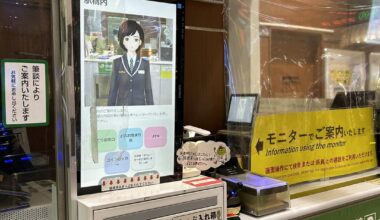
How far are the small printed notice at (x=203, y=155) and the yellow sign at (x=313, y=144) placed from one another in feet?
0.78

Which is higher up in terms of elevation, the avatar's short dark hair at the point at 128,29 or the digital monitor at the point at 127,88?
the avatar's short dark hair at the point at 128,29

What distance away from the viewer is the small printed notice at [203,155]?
147 cm

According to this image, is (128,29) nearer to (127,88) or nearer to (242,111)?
(127,88)

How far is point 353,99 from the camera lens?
2.25 m

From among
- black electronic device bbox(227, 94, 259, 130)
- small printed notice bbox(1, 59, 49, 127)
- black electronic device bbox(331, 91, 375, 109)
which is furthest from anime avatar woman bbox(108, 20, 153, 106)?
black electronic device bbox(331, 91, 375, 109)

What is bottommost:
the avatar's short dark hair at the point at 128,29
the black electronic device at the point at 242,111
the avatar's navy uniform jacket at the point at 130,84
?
the black electronic device at the point at 242,111

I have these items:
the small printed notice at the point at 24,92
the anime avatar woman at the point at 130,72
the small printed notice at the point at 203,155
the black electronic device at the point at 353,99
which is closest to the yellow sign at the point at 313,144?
the black electronic device at the point at 353,99

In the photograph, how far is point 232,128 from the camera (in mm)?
1882

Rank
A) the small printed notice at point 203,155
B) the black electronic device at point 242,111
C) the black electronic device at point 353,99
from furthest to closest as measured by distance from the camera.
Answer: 1. the black electronic device at point 353,99
2. the black electronic device at point 242,111
3. the small printed notice at point 203,155

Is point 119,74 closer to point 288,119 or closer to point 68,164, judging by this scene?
point 68,164

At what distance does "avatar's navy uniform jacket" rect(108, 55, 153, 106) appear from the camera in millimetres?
1256

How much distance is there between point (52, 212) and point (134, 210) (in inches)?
11.4

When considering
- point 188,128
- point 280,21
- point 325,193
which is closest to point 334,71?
point 280,21

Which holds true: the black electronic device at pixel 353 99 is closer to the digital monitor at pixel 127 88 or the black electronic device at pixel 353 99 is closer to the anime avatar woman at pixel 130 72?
the digital monitor at pixel 127 88
